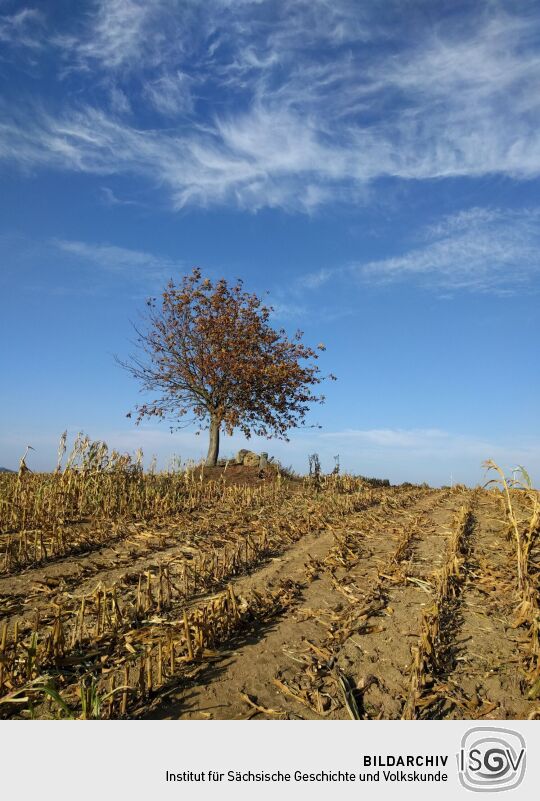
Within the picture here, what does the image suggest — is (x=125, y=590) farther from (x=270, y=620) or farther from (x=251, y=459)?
(x=251, y=459)

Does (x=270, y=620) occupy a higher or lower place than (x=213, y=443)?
lower

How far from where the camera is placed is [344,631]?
5.39 meters

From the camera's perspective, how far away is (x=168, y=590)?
6402 millimetres

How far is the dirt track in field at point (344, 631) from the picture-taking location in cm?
428

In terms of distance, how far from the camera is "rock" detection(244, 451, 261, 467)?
25697 mm

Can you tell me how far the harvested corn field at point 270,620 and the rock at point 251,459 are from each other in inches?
572

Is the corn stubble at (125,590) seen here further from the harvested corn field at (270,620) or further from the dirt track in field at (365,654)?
the dirt track in field at (365,654)

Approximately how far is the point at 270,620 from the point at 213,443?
70.7 feet

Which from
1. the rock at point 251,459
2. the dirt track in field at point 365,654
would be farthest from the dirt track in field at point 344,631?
the rock at point 251,459

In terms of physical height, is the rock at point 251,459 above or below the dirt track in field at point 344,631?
above

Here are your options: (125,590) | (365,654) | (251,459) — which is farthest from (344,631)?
(251,459)
